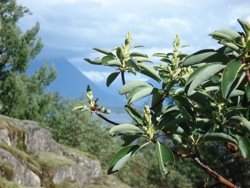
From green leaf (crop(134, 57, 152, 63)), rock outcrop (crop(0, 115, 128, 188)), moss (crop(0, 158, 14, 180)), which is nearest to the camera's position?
green leaf (crop(134, 57, 152, 63))

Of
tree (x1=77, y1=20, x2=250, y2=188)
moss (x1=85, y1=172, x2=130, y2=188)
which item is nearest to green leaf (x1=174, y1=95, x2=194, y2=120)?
tree (x1=77, y1=20, x2=250, y2=188)

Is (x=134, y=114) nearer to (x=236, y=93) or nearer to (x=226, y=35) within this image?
(x=236, y=93)

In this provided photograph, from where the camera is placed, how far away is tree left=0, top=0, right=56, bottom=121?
3838 cm

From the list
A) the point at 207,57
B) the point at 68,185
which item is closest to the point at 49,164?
the point at 68,185

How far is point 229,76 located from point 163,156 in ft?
1.42

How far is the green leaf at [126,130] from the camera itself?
7.33 feet

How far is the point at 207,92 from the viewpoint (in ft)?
8.00

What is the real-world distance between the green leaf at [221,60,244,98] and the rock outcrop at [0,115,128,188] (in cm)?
1757

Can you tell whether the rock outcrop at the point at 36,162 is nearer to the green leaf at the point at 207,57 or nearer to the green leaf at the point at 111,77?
the green leaf at the point at 111,77

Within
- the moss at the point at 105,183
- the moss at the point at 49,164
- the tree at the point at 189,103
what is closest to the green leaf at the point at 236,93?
the tree at the point at 189,103

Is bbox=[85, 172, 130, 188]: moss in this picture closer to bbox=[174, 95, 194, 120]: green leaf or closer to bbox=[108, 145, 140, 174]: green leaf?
bbox=[174, 95, 194, 120]: green leaf

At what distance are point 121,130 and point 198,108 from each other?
0.39 metres

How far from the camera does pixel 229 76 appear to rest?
1.94 metres

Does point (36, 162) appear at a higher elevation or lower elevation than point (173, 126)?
lower
